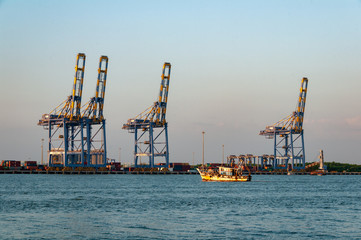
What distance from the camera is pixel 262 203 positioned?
64.0 metres

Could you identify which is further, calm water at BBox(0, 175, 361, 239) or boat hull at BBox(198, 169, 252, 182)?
boat hull at BBox(198, 169, 252, 182)

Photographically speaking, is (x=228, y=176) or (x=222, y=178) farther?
(x=222, y=178)

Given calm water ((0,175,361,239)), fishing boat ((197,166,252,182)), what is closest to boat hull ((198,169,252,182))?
fishing boat ((197,166,252,182))

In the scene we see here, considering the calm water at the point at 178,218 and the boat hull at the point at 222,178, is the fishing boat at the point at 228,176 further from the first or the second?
the calm water at the point at 178,218

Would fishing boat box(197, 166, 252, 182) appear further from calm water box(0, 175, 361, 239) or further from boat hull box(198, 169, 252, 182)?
calm water box(0, 175, 361, 239)

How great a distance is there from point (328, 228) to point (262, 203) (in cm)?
2134

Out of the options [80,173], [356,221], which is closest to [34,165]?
[80,173]

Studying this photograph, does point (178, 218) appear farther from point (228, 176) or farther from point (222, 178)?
point (222, 178)

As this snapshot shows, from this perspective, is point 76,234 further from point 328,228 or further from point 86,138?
point 86,138

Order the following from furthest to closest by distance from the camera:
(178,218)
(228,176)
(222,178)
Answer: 1. (222,178)
2. (228,176)
3. (178,218)

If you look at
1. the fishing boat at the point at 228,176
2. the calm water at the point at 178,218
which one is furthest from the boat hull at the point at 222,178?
the calm water at the point at 178,218

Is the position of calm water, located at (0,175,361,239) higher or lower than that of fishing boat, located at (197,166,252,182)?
lower

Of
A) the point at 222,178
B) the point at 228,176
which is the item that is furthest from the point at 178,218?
the point at 222,178

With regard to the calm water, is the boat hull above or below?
above
